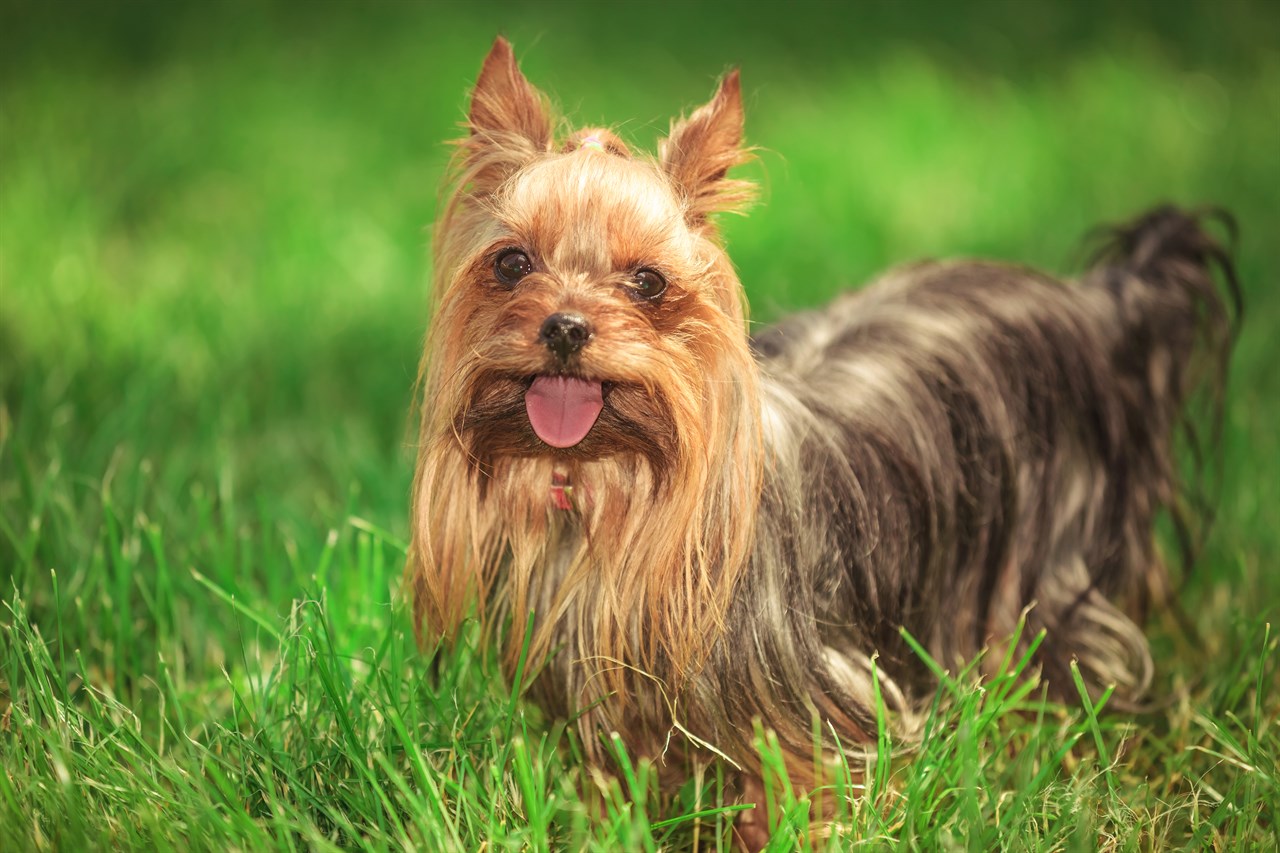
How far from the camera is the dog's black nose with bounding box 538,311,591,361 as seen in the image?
1991mm

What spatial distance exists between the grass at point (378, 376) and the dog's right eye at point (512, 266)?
1.36ft

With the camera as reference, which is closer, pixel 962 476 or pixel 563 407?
pixel 563 407

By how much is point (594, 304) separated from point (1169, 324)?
5.88ft

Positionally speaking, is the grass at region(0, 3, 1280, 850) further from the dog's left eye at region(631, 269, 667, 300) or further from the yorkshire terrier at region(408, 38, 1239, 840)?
the dog's left eye at region(631, 269, 667, 300)

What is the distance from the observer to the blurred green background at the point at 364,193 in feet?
11.5

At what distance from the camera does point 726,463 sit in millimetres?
2236

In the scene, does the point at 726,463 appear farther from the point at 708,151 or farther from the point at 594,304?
the point at 708,151

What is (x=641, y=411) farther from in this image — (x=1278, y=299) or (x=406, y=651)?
(x=1278, y=299)

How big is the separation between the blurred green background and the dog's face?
315mm

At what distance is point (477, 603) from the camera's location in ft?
7.98

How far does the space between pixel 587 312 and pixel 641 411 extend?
192 mm

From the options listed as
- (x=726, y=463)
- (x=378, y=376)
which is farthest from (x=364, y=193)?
(x=726, y=463)

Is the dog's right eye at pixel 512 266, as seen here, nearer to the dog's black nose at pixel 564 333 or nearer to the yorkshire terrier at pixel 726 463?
the yorkshire terrier at pixel 726 463

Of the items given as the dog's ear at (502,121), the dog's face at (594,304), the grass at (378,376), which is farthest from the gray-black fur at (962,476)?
the dog's ear at (502,121)
